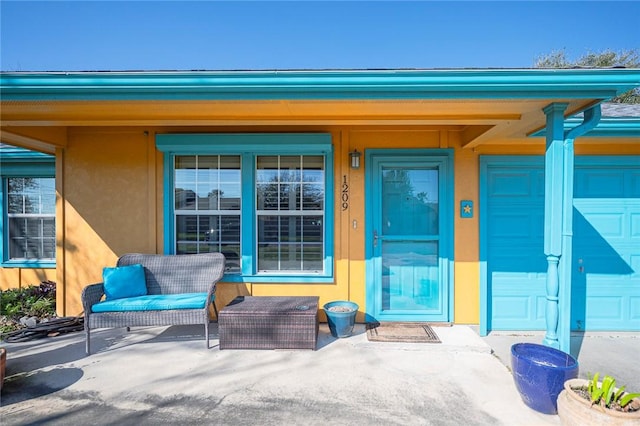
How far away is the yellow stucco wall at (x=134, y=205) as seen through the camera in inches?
152

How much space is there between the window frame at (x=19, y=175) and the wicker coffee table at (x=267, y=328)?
365 cm

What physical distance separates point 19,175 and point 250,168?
4.00m

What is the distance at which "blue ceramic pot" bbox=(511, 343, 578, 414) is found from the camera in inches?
82.0

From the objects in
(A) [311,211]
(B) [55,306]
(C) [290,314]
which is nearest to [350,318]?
(C) [290,314]

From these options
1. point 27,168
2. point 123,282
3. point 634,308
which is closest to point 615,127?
point 634,308

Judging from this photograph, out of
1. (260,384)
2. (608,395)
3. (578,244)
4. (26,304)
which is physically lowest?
(260,384)

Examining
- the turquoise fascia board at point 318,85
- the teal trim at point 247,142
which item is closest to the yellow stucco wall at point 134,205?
the teal trim at point 247,142

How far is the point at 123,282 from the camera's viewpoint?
3418 mm

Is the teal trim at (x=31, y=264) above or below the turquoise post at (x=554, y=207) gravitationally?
below

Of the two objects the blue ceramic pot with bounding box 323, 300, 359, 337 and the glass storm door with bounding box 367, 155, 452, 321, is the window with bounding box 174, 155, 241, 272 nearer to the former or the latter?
the blue ceramic pot with bounding box 323, 300, 359, 337

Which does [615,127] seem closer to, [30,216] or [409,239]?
[409,239]

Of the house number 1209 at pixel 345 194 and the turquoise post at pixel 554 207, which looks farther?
the house number 1209 at pixel 345 194

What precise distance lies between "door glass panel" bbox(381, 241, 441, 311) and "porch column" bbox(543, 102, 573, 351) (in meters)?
1.43

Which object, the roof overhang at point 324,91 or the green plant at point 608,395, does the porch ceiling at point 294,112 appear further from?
the green plant at point 608,395
